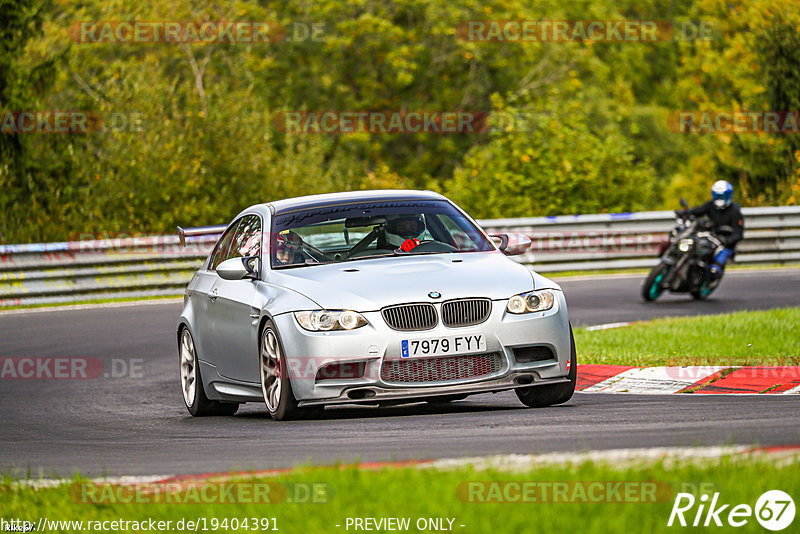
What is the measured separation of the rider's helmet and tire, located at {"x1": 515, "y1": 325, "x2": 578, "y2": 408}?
139 cm

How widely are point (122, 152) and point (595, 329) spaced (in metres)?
14.2

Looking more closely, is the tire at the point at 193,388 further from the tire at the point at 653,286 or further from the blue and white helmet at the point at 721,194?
the blue and white helmet at the point at 721,194

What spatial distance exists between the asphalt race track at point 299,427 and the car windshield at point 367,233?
1.15 meters

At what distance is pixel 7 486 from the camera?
663 centimetres

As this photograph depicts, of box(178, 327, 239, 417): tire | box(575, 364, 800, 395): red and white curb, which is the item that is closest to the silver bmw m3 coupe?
box(178, 327, 239, 417): tire

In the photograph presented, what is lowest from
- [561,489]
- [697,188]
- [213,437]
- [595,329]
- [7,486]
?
[697,188]

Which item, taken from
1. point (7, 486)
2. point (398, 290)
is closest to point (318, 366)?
point (398, 290)

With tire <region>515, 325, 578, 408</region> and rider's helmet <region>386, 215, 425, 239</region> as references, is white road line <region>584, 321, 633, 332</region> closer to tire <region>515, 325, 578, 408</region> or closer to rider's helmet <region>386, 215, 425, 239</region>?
rider's helmet <region>386, 215, 425, 239</region>

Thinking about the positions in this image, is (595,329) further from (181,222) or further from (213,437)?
(181,222)

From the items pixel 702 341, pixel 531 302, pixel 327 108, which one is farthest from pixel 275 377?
pixel 327 108

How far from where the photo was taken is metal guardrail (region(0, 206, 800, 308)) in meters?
20.8

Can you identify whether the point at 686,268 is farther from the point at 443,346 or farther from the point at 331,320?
the point at 331,320

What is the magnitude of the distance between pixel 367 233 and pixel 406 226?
11.6 inches

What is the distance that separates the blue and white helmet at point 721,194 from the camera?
765 inches
